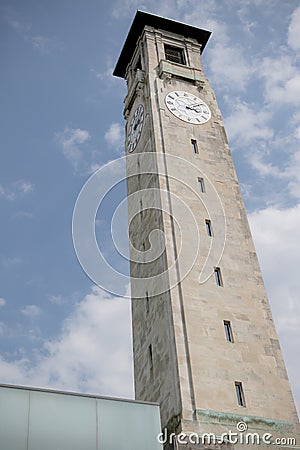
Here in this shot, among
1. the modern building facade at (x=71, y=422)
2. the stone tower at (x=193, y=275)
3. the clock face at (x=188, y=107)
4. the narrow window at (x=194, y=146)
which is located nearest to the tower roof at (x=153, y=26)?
the stone tower at (x=193, y=275)

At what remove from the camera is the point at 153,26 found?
49.0 m

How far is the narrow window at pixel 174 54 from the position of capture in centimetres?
4770

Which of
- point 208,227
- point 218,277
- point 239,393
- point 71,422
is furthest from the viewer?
point 208,227

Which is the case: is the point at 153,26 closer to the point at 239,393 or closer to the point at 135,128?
the point at 135,128

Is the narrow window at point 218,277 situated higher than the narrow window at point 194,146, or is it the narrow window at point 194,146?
the narrow window at point 194,146

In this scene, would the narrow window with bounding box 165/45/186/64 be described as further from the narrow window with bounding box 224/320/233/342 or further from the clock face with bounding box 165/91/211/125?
the narrow window with bounding box 224/320/233/342

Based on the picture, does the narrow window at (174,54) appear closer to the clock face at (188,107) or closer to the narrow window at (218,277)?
the clock face at (188,107)

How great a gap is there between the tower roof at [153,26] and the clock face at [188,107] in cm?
981

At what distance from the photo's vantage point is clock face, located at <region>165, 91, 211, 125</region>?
132ft

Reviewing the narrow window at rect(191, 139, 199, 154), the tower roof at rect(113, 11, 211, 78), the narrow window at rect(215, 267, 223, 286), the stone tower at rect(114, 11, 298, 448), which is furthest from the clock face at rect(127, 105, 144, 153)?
the narrow window at rect(215, 267, 223, 286)

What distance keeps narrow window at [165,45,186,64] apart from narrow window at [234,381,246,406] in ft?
93.3

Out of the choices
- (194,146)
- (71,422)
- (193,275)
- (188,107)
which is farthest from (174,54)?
(71,422)

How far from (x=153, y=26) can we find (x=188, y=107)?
11.7 metres

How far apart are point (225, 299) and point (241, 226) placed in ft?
19.1
